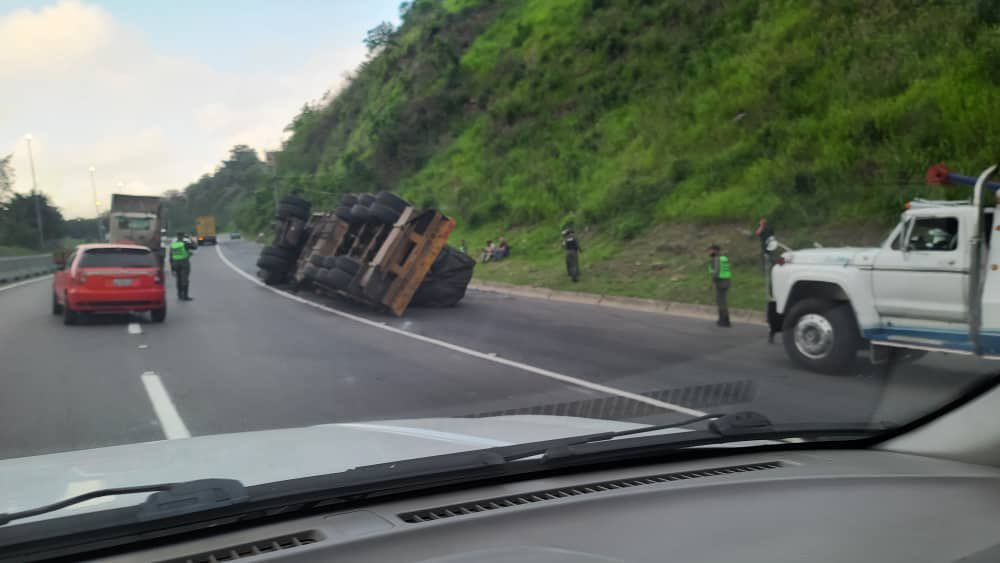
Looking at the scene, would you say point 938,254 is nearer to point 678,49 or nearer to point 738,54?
point 738,54

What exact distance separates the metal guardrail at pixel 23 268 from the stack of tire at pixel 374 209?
13766 millimetres

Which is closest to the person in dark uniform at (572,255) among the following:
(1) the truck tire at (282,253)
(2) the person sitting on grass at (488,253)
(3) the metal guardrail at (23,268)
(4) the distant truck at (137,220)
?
(1) the truck tire at (282,253)

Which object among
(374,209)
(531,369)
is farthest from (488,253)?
(531,369)

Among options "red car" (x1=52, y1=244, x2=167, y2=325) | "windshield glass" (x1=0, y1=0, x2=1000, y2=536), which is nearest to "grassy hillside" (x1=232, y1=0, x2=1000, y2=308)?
"windshield glass" (x1=0, y1=0, x2=1000, y2=536)

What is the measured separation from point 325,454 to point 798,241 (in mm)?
→ 17688

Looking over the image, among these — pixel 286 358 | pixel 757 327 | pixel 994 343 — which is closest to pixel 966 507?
pixel 994 343

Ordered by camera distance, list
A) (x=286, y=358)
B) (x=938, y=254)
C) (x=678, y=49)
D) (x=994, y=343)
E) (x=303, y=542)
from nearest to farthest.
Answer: (x=303, y=542) → (x=994, y=343) → (x=938, y=254) → (x=286, y=358) → (x=678, y=49)

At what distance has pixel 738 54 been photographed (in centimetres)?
3041

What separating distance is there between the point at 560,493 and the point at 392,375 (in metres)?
6.66

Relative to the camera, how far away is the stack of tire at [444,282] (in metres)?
17.7

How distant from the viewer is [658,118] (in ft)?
104

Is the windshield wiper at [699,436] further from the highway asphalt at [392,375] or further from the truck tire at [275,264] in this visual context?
the truck tire at [275,264]

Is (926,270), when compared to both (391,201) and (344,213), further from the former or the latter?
(344,213)

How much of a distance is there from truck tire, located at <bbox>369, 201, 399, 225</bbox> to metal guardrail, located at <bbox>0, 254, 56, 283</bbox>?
597 inches
